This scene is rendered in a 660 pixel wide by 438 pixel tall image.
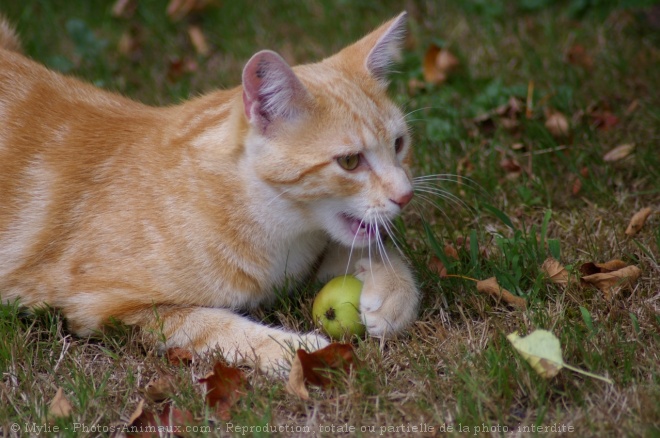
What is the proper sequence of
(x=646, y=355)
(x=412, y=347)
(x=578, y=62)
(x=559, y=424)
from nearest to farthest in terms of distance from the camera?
(x=559, y=424) < (x=646, y=355) < (x=412, y=347) < (x=578, y=62)

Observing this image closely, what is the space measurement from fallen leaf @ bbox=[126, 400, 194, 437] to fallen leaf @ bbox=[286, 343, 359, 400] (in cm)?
32

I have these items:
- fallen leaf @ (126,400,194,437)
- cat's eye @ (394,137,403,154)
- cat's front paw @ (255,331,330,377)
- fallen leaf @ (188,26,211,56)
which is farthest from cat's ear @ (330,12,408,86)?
fallen leaf @ (188,26,211,56)

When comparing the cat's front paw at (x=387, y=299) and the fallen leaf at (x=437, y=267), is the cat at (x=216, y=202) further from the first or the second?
the fallen leaf at (x=437, y=267)

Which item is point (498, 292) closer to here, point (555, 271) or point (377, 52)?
point (555, 271)

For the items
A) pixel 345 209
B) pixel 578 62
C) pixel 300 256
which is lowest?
pixel 578 62

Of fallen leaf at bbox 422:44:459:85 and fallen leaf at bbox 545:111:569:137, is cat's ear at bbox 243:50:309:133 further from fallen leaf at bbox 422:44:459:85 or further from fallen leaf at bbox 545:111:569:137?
fallen leaf at bbox 422:44:459:85

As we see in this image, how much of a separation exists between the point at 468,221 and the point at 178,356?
1338mm

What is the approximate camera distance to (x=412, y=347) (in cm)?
242

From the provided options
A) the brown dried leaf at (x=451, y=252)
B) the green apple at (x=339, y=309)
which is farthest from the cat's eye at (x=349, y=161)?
the brown dried leaf at (x=451, y=252)

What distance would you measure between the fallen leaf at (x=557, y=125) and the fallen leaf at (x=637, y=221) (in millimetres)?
739

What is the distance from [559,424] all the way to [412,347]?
0.55 m

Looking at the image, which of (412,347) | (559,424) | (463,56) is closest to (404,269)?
(412,347)

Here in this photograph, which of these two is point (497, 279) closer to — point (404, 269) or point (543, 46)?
point (404, 269)

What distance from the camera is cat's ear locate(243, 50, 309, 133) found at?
88.7 inches
